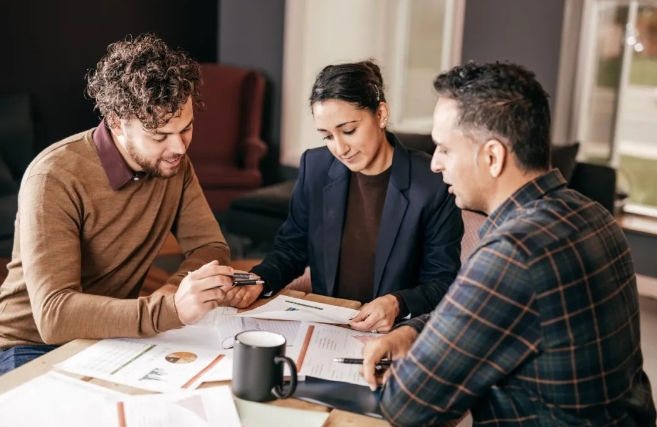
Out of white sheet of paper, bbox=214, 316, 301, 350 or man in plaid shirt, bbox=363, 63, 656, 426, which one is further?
white sheet of paper, bbox=214, 316, 301, 350

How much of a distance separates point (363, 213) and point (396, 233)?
0.44ft

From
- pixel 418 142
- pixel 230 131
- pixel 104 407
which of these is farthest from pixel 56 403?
pixel 230 131

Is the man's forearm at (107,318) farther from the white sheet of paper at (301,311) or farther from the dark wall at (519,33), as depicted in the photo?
the dark wall at (519,33)

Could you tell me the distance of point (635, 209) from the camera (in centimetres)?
458

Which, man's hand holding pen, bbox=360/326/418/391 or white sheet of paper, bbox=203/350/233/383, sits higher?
man's hand holding pen, bbox=360/326/418/391

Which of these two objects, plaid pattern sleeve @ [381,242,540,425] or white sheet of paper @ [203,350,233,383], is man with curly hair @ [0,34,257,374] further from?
plaid pattern sleeve @ [381,242,540,425]

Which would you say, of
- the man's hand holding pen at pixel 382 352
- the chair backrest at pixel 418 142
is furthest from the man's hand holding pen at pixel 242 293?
the chair backrest at pixel 418 142

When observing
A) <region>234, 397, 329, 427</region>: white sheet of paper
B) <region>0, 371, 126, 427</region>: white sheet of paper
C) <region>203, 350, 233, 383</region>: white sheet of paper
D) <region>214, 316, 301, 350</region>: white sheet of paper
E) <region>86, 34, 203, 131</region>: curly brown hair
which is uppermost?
<region>86, 34, 203, 131</region>: curly brown hair

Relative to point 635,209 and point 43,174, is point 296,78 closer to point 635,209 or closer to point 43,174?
point 635,209

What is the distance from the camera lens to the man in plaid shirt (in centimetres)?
120

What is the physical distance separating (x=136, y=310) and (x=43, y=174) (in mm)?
432

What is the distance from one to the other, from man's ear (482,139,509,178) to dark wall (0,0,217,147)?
408 cm

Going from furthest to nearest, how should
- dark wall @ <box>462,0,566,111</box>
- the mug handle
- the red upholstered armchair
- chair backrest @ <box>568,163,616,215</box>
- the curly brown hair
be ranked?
the red upholstered armchair < dark wall @ <box>462,0,566,111</box> < chair backrest @ <box>568,163,616,215</box> < the curly brown hair < the mug handle

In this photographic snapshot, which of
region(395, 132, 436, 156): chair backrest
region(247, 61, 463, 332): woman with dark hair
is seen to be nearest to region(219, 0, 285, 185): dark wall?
region(395, 132, 436, 156): chair backrest
